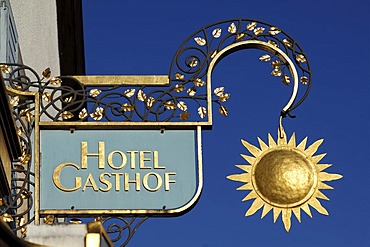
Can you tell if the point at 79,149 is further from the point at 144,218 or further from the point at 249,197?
the point at 249,197

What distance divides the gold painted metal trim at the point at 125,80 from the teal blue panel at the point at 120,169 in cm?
30

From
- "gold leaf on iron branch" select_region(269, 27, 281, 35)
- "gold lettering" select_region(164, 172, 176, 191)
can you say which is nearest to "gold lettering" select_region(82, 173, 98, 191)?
"gold lettering" select_region(164, 172, 176, 191)

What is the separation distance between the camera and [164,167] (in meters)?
6.94

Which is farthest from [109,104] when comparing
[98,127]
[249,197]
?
[249,197]

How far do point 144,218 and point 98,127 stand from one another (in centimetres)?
54

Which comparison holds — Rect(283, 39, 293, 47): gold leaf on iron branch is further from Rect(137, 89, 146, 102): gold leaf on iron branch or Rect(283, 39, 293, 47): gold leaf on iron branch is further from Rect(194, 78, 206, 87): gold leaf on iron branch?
Rect(137, 89, 146, 102): gold leaf on iron branch

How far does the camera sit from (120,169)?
22.7 feet

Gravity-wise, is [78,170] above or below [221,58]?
below

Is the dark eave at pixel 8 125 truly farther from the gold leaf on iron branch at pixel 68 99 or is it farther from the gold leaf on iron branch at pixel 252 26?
the gold leaf on iron branch at pixel 252 26

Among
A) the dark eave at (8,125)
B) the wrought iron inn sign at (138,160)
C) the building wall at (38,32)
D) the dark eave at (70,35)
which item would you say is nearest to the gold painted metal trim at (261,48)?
the wrought iron inn sign at (138,160)

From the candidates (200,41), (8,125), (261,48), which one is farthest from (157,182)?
(8,125)

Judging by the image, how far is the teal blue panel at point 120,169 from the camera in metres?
6.90

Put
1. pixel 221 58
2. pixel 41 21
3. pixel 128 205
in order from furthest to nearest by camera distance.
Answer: pixel 41 21
pixel 221 58
pixel 128 205

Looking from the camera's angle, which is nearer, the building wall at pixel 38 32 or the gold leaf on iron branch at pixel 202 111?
the gold leaf on iron branch at pixel 202 111
